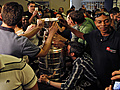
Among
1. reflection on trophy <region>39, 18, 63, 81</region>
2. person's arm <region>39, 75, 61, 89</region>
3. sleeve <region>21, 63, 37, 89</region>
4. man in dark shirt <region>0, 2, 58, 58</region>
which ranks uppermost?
man in dark shirt <region>0, 2, 58, 58</region>

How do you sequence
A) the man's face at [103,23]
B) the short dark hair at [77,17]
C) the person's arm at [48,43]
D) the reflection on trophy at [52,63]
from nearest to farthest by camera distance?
the person's arm at [48,43], the man's face at [103,23], the reflection on trophy at [52,63], the short dark hair at [77,17]

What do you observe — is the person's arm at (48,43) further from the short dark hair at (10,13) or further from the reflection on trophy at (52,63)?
the short dark hair at (10,13)

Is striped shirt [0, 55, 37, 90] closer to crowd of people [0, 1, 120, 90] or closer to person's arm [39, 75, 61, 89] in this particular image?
crowd of people [0, 1, 120, 90]

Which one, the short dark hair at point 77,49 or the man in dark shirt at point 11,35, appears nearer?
the man in dark shirt at point 11,35

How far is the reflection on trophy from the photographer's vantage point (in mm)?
1762

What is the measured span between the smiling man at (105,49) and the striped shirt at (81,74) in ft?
0.32

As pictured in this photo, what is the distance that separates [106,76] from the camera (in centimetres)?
163

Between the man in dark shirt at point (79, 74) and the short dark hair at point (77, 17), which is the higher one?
the short dark hair at point (77, 17)

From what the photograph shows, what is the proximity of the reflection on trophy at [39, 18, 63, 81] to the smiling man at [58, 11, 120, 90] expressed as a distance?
0.43m

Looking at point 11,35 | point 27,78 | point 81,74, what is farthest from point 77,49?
point 27,78

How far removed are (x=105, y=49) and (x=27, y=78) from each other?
1010 mm

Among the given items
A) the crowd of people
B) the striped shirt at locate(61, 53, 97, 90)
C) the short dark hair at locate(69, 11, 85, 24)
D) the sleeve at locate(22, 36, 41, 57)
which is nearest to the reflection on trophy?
the crowd of people

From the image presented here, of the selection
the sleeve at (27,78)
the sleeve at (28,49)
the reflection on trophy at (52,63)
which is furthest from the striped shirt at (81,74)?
the sleeve at (27,78)

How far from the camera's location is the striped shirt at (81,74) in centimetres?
168
